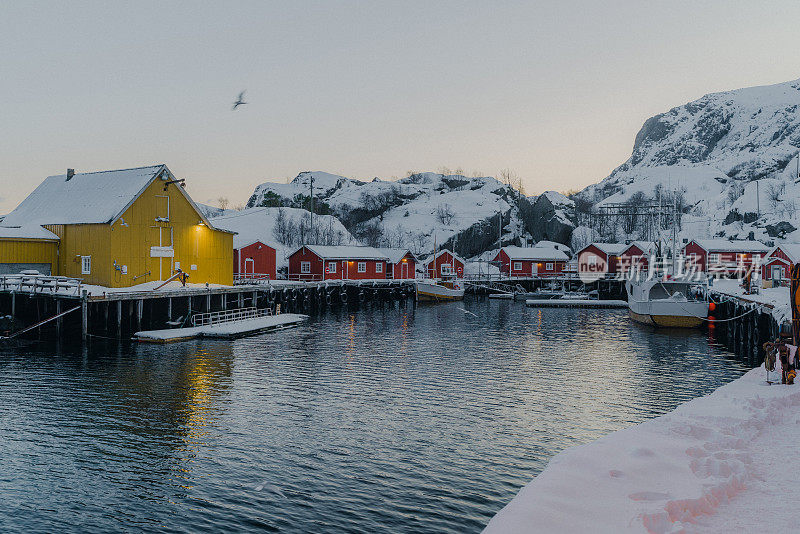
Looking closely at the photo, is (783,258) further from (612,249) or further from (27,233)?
(27,233)

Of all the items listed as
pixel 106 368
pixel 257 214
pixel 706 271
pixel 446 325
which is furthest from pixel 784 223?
pixel 106 368

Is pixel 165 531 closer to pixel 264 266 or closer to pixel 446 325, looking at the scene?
pixel 446 325

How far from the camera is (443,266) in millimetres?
96188

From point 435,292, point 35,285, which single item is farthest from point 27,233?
point 435,292

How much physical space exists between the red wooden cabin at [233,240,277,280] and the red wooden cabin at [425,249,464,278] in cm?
3240

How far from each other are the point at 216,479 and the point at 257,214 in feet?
413

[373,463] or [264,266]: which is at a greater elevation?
[264,266]

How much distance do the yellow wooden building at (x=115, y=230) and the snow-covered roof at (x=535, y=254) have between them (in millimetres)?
61698

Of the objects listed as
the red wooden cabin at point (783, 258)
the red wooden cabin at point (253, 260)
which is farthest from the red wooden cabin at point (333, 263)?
the red wooden cabin at point (783, 258)

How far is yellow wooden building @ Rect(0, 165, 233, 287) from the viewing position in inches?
1644

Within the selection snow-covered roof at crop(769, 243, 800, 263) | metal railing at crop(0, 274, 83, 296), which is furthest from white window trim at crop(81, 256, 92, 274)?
snow-covered roof at crop(769, 243, 800, 263)

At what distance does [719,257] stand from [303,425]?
8381 cm

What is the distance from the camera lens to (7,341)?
33.8 m

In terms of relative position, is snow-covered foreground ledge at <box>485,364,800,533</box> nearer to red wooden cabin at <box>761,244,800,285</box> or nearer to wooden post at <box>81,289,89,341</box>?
wooden post at <box>81,289,89,341</box>
